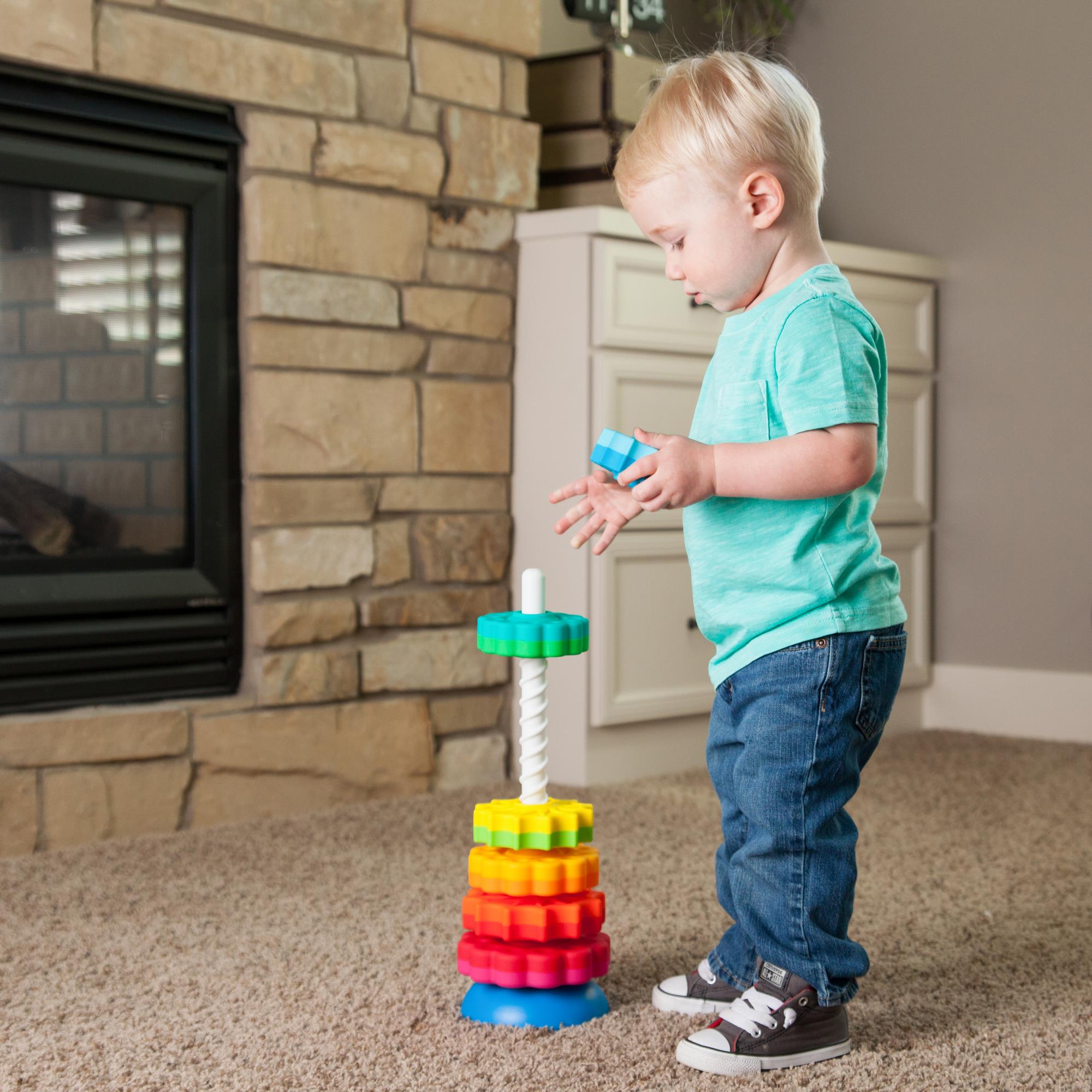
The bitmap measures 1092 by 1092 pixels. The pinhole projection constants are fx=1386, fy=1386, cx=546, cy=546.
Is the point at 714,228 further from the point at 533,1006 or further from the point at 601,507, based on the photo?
the point at 533,1006

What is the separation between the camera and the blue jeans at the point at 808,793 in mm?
1146

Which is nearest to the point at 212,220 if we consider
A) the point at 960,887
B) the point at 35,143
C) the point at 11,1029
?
the point at 35,143

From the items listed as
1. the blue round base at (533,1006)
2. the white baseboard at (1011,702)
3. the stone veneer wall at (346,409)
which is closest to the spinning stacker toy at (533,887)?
the blue round base at (533,1006)

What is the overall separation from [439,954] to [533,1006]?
23 cm

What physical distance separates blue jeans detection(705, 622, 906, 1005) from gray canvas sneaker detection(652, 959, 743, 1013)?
0.09 meters

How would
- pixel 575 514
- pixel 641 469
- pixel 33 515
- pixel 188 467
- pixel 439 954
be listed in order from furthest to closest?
pixel 188 467
pixel 33 515
pixel 439 954
pixel 575 514
pixel 641 469

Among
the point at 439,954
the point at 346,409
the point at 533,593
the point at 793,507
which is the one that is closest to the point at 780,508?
the point at 793,507

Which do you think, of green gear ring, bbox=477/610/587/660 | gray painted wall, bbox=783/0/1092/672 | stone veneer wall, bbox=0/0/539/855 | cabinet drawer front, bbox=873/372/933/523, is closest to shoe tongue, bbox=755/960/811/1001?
green gear ring, bbox=477/610/587/660

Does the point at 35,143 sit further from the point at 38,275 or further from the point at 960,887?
the point at 960,887

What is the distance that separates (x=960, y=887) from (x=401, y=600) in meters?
0.94

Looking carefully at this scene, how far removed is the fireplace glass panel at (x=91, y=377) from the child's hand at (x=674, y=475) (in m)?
1.01

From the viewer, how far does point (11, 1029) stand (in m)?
1.22

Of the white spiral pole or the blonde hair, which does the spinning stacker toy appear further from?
the blonde hair

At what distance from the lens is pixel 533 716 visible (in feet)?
4.07
